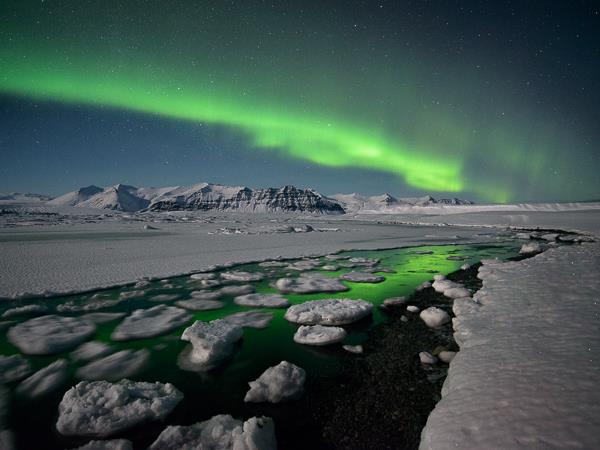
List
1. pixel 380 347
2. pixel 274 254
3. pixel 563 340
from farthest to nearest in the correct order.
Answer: pixel 274 254 < pixel 380 347 < pixel 563 340

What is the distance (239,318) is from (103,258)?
7306 millimetres

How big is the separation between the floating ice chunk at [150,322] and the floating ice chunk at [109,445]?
2.14 m

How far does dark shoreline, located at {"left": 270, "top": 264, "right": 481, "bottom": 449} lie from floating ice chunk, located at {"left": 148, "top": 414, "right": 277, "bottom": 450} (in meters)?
0.22

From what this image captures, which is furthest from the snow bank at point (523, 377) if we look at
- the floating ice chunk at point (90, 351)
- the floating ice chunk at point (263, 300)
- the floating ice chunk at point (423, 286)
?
the floating ice chunk at point (90, 351)

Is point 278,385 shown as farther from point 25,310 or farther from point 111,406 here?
point 25,310

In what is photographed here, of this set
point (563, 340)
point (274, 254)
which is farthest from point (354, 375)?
point (274, 254)

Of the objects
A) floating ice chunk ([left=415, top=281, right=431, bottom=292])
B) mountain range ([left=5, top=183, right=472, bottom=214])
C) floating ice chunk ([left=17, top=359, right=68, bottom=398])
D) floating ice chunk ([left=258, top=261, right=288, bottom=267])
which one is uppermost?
mountain range ([left=5, top=183, right=472, bottom=214])

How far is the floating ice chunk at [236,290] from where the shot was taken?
639 centimetres

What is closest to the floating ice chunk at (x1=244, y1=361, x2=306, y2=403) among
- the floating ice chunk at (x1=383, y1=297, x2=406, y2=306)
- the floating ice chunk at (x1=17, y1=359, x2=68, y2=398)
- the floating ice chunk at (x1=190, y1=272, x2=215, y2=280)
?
the floating ice chunk at (x1=17, y1=359, x2=68, y2=398)

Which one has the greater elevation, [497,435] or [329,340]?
[497,435]

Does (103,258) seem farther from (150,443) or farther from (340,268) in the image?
(150,443)

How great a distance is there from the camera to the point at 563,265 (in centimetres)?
695

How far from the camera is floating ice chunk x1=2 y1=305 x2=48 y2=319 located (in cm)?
489

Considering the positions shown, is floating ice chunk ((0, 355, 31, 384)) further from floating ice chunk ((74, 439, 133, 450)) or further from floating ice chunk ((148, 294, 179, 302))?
floating ice chunk ((148, 294, 179, 302))
